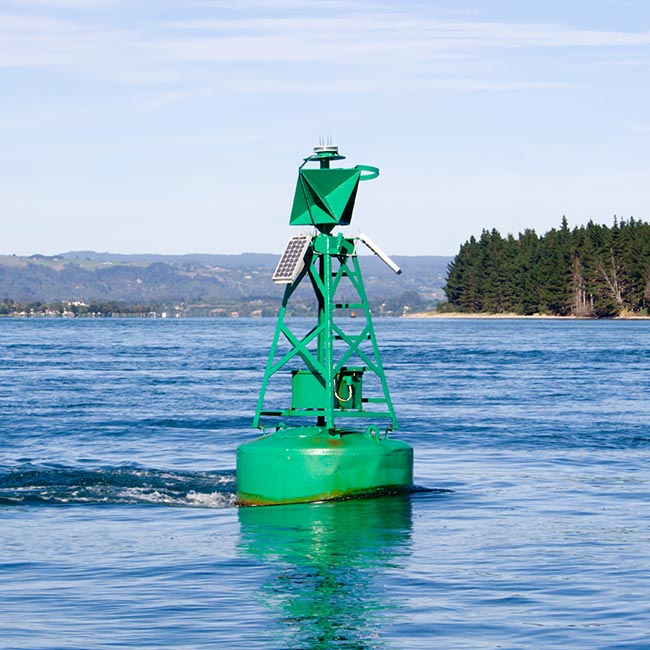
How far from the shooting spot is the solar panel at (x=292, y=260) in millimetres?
24484

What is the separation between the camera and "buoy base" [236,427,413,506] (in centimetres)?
2352

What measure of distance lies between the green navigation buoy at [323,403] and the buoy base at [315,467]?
0.02 m

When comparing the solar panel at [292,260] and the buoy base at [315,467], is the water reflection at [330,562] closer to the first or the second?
the buoy base at [315,467]

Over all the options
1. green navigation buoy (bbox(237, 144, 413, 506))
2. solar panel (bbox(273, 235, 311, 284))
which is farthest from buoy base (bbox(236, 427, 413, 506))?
solar panel (bbox(273, 235, 311, 284))

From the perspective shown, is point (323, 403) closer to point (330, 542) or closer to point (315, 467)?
point (315, 467)

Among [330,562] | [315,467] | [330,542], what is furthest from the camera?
[315,467]

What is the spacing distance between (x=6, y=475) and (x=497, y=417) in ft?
62.8

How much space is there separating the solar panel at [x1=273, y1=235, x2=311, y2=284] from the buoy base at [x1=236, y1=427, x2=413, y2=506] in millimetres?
2849

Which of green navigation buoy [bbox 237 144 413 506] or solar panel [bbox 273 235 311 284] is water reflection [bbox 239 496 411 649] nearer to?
green navigation buoy [bbox 237 144 413 506]

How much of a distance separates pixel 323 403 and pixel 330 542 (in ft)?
13.0

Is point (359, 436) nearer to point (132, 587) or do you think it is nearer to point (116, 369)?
point (132, 587)

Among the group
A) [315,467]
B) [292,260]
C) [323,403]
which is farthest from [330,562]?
[292,260]

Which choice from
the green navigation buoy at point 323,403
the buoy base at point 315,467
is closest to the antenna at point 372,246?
the green navigation buoy at point 323,403

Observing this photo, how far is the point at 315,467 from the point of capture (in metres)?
23.5
